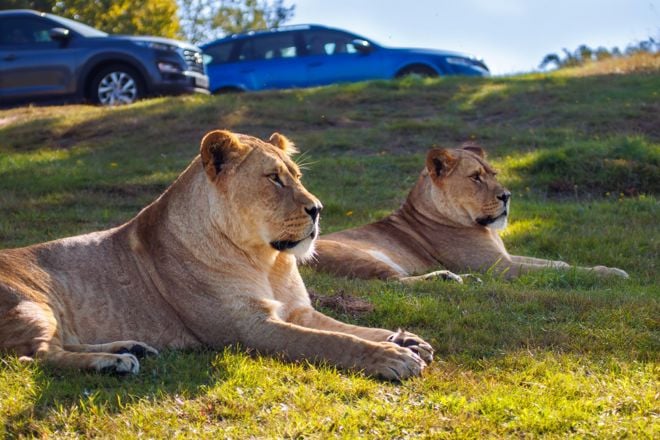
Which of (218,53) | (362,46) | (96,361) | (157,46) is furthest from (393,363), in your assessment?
(218,53)

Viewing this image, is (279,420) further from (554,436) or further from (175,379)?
(554,436)

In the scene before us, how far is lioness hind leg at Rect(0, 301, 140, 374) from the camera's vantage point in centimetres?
466

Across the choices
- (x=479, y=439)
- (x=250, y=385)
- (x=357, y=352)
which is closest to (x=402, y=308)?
(x=357, y=352)

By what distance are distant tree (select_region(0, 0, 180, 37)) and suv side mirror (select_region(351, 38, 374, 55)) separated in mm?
13886

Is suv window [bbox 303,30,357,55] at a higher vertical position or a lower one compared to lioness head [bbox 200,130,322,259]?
higher

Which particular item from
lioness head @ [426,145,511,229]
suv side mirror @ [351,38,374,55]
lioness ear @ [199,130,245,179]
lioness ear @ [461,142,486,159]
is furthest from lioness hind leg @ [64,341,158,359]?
suv side mirror @ [351,38,374,55]

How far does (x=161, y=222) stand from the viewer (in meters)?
5.32

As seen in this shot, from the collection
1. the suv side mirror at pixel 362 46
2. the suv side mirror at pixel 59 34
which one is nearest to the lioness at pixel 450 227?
the suv side mirror at pixel 59 34

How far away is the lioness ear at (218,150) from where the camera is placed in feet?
16.5

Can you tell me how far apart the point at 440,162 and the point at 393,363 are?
3952 mm

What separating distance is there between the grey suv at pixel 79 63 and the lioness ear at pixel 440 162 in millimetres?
8290

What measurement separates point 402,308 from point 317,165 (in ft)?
21.6

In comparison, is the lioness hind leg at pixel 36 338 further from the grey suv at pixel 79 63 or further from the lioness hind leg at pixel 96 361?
the grey suv at pixel 79 63

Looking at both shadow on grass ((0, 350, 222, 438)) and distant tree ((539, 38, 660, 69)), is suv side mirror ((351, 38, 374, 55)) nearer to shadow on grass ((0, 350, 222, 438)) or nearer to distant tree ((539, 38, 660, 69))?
distant tree ((539, 38, 660, 69))
